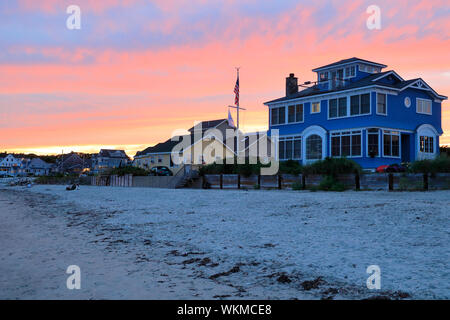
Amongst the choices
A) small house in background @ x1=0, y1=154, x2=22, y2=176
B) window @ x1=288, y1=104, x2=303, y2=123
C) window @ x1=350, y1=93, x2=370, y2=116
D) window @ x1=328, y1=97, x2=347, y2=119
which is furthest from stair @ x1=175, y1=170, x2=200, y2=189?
small house in background @ x1=0, y1=154, x2=22, y2=176

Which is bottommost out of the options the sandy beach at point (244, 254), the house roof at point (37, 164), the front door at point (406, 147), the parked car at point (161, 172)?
the sandy beach at point (244, 254)

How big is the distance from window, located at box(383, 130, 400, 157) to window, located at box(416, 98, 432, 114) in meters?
3.98

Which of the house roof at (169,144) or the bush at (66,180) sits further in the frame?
the bush at (66,180)

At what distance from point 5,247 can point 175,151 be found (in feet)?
154

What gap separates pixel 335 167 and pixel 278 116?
17075 mm

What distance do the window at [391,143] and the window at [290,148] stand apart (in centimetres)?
780

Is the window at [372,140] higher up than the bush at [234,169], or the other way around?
the window at [372,140]

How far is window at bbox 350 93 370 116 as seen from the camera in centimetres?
3247

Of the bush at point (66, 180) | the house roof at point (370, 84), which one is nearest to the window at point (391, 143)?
the house roof at point (370, 84)

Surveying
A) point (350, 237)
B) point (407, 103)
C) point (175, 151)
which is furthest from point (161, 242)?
point (175, 151)

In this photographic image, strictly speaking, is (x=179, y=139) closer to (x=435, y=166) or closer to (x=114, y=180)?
(x=114, y=180)

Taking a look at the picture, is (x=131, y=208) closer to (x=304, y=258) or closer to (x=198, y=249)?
(x=198, y=249)

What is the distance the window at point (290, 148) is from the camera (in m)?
38.1

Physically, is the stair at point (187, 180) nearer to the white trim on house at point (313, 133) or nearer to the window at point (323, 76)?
the white trim on house at point (313, 133)
